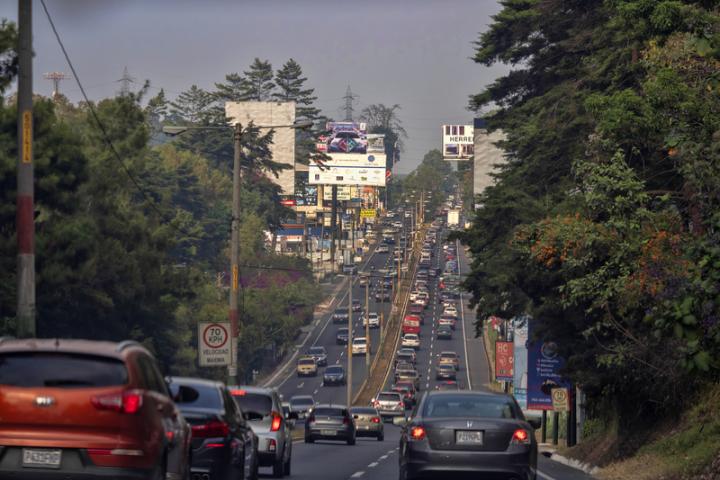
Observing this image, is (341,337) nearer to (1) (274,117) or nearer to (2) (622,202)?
(1) (274,117)

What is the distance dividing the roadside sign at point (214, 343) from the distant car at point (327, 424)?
32.6 feet

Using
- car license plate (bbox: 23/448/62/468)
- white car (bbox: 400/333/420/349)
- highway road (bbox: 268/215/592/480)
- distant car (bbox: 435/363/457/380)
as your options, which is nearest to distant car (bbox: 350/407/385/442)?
highway road (bbox: 268/215/592/480)

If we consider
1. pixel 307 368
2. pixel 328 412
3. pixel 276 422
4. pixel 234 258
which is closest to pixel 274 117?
pixel 307 368

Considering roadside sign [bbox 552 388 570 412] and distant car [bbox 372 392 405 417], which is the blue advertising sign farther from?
distant car [bbox 372 392 405 417]

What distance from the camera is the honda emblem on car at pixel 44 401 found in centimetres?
1209

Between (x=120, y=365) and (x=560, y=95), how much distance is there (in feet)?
103

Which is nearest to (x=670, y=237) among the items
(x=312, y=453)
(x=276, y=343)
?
(x=312, y=453)

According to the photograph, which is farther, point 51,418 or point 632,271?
point 632,271

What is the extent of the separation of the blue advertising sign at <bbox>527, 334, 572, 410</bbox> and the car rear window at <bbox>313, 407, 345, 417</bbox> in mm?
7397

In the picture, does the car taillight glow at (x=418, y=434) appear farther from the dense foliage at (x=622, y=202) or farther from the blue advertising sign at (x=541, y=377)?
the blue advertising sign at (x=541, y=377)

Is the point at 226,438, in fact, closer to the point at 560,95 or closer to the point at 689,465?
the point at 689,465

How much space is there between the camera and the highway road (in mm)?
27850

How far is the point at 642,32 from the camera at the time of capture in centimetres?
2812

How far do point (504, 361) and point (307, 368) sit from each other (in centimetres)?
3238
